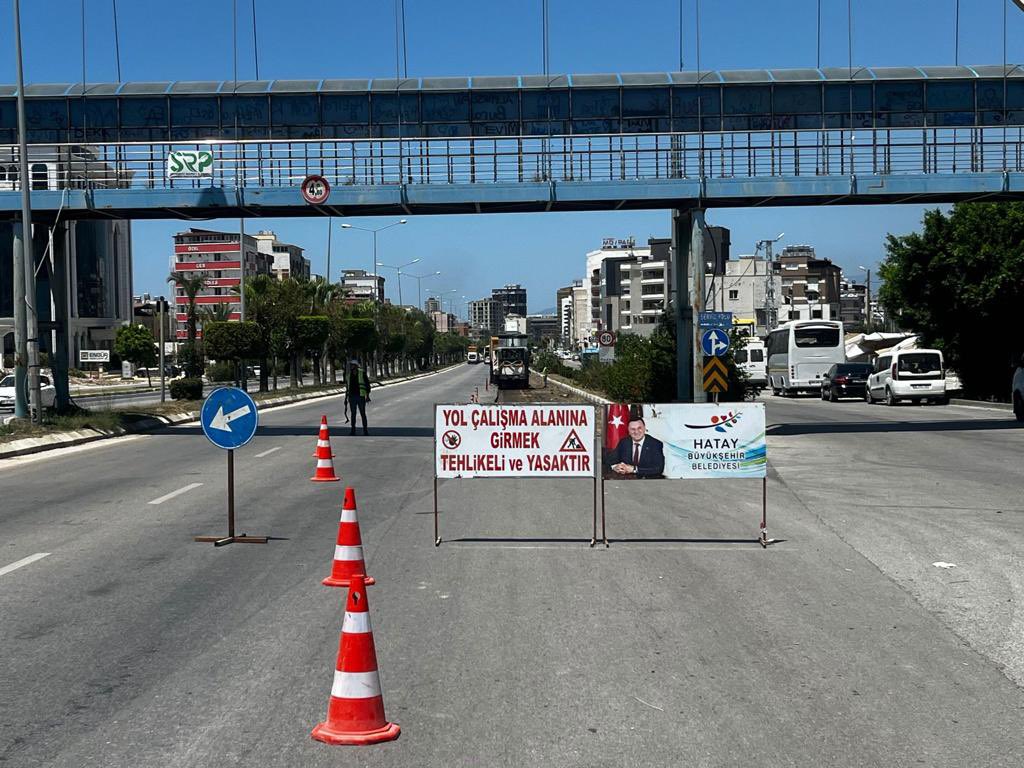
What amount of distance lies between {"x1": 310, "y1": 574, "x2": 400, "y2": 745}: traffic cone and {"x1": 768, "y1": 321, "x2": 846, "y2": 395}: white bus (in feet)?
160

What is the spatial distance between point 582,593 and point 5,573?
4950 millimetres

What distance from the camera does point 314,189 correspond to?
25422mm

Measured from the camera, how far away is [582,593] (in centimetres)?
866

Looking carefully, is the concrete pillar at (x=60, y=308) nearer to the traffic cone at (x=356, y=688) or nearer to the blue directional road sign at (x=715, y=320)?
the blue directional road sign at (x=715, y=320)

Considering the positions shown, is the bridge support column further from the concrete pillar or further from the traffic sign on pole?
the traffic sign on pole

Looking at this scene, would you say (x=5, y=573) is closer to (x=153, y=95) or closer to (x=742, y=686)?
(x=742, y=686)

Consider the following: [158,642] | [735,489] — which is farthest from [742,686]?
[735,489]

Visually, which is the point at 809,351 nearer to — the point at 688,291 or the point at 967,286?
the point at 967,286

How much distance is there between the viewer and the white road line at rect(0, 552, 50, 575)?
955 centimetres

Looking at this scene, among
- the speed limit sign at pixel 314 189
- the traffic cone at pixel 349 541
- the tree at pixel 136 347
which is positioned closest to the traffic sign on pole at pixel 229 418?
the traffic cone at pixel 349 541

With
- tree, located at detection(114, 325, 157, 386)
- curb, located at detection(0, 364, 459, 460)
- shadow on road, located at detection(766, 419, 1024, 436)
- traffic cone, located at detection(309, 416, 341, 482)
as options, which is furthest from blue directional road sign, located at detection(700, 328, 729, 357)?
tree, located at detection(114, 325, 157, 386)

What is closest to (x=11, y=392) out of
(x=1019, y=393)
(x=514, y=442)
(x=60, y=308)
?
(x=60, y=308)

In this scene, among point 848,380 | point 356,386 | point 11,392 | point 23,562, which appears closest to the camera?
point 23,562

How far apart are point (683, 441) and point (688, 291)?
53.4ft
